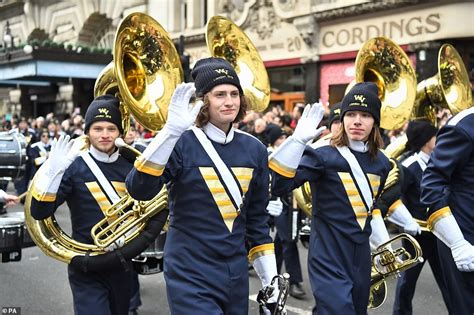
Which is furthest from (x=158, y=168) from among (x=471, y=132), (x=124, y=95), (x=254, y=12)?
(x=254, y=12)

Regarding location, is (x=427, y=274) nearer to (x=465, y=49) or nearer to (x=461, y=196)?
(x=461, y=196)

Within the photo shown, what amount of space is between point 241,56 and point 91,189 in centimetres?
191

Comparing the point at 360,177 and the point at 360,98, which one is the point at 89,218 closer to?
the point at 360,177

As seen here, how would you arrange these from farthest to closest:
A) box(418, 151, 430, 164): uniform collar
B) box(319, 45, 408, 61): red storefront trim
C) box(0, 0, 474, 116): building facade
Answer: box(319, 45, 408, 61): red storefront trim
box(0, 0, 474, 116): building facade
box(418, 151, 430, 164): uniform collar

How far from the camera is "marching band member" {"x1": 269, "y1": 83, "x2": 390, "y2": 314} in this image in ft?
11.6

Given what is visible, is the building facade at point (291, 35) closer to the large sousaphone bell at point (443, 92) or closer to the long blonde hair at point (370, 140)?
the large sousaphone bell at point (443, 92)

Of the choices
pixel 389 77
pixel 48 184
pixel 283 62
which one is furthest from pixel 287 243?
pixel 283 62

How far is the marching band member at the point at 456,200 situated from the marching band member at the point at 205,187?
110 centimetres

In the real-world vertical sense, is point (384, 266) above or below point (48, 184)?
below

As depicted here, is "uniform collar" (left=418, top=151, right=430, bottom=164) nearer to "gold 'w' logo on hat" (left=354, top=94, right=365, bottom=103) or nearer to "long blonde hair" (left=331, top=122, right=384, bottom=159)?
"long blonde hair" (left=331, top=122, right=384, bottom=159)

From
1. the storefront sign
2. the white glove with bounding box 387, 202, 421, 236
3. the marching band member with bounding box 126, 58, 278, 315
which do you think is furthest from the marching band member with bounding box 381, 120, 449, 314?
the storefront sign

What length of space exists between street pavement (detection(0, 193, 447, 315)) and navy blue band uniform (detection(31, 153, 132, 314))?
1932 mm

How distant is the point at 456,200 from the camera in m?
3.58

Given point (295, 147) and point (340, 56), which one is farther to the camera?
point (340, 56)
